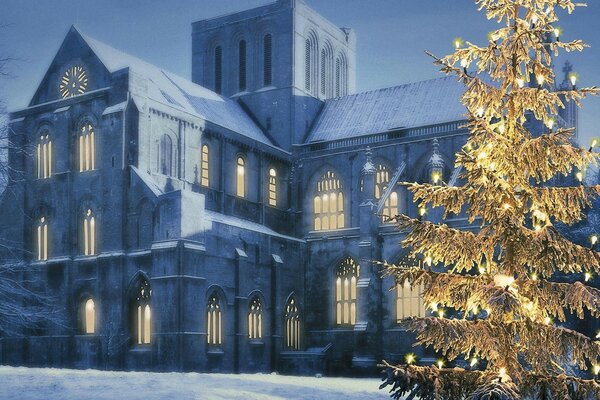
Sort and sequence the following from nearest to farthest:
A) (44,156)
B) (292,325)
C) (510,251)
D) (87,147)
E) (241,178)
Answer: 1. (510,251)
2. (87,147)
3. (44,156)
4. (292,325)
5. (241,178)

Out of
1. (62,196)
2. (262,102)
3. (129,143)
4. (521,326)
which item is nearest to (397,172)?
(262,102)

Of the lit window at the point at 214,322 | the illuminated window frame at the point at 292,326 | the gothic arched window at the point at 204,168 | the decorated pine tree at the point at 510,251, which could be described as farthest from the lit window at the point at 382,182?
the decorated pine tree at the point at 510,251

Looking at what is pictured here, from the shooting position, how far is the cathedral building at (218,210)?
3741cm

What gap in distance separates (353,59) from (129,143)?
26057mm

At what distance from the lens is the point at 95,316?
38500 mm

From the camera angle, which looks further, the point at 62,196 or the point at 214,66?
the point at 214,66

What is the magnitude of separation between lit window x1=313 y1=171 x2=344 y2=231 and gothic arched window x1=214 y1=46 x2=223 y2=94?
11.1 metres

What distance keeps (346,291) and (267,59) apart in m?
17.2

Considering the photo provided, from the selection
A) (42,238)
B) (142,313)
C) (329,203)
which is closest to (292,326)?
(329,203)

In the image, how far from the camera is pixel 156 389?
22812mm

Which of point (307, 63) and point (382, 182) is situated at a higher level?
point (307, 63)

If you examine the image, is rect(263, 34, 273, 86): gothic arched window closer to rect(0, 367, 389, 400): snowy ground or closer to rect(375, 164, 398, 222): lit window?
rect(375, 164, 398, 222): lit window

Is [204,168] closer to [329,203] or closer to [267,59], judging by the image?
[329,203]

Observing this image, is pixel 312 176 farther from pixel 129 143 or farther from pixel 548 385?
pixel 548 385
